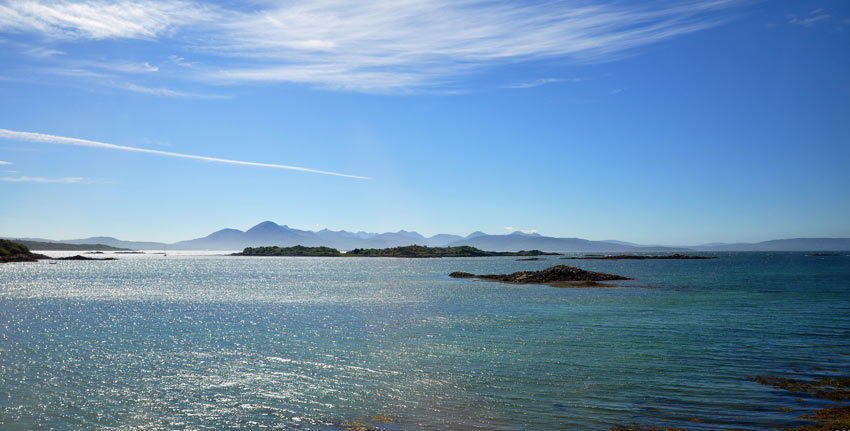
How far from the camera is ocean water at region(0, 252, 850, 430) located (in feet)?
55.5

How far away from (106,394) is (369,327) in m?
19.2

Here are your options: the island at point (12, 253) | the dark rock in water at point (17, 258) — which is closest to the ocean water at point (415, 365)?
the dark rock in water at point (17, 258)

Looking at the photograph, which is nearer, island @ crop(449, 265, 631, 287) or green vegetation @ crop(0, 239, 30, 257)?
island @ crop(449, 265, 631, 287)

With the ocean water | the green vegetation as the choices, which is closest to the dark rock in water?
the green vegetation

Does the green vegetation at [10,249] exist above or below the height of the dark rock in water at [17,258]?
above

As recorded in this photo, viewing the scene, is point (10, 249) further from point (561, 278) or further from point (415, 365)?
point (415, 365)

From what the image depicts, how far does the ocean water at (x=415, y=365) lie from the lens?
55.5 feet

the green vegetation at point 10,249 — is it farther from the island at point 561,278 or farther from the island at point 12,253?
the island at point 561,278

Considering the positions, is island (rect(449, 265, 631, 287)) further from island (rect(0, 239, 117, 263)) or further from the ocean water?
island (rect(0, 239, 117, 263))

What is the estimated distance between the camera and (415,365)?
24.2m

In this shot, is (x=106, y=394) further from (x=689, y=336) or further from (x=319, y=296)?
(x=319, y=296)

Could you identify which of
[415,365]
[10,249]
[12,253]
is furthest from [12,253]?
[415,365]

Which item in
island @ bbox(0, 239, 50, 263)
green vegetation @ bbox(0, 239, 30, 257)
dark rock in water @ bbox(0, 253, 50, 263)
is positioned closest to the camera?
dark rock in water @ bbox(0, 253, 50, 263)

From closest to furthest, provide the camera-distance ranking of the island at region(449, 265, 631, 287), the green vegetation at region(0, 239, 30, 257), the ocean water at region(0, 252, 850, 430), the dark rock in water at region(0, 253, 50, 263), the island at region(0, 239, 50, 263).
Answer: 1. the ocean water at region(0, 252, 850, 430)
2. the island at region(449, 265, 631, 287)
3. the dark rock in water at region(0, 253, 50, 263)
4. the island at region(0, 239, 50, 263)
5. the green vegetation at region(0, 239, 30, 257)
